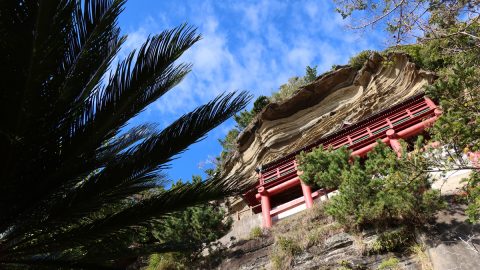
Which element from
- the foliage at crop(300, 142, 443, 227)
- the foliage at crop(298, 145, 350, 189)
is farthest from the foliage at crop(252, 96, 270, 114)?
the foliage at crop(300, 142, 443, 227)

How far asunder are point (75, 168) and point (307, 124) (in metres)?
19.0

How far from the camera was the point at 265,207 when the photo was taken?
15859mm

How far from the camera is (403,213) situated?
994cm

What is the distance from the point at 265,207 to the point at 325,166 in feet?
12.2

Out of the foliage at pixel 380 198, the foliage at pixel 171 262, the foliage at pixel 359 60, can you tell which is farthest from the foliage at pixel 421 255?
the foliage at pixel 359 60

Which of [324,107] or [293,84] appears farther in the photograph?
[293,84]

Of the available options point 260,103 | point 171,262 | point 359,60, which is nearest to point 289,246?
point 171,262

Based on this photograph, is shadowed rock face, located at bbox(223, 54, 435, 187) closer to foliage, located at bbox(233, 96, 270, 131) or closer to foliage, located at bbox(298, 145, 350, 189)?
foliage, located at bbox(233, 96, 270, 131)

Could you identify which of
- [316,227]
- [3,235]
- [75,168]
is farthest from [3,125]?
[316,227]

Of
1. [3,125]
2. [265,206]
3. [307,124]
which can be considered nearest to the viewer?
[3,125]

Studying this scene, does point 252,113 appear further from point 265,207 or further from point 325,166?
point 325,166

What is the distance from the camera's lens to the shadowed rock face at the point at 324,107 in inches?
817

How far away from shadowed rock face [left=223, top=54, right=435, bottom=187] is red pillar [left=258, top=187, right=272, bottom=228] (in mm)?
3822

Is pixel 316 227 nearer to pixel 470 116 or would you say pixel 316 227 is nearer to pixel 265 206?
pixel 265 206
